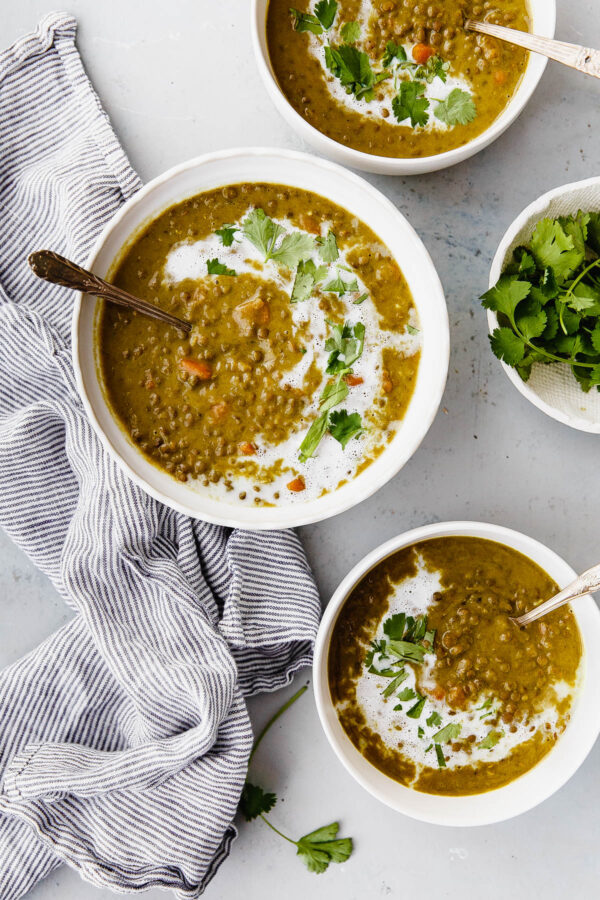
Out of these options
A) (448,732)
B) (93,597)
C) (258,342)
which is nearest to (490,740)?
(448,732)

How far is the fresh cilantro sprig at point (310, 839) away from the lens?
2525mm

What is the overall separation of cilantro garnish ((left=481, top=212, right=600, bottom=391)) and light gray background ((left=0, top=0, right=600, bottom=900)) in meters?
0.23

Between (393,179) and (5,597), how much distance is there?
6.18 ft

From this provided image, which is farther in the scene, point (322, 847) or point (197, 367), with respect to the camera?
point (322, 847)

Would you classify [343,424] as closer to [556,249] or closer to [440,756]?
[556,249]

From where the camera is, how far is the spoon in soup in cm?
186

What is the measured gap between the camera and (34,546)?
96.2 inches

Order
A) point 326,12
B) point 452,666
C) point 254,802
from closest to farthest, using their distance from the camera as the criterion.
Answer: point 326,12
point 452,666
point 254,802

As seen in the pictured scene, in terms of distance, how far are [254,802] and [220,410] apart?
133 cm

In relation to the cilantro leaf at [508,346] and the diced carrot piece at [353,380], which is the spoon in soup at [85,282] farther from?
the cilantro leaf at [508,346]

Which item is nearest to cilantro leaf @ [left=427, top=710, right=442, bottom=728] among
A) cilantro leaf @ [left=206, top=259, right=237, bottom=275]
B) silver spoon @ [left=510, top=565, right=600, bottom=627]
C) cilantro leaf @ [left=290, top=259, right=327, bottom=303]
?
silver spoon @ [left=510, top=565, right=600, bottom=627]

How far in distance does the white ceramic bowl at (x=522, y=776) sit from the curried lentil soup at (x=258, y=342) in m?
0.37

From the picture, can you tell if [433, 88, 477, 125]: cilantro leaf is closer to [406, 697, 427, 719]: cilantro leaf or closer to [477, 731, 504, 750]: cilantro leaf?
[406, 697, 427, 719]: cilantro leaf

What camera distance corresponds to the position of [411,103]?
2.22m
